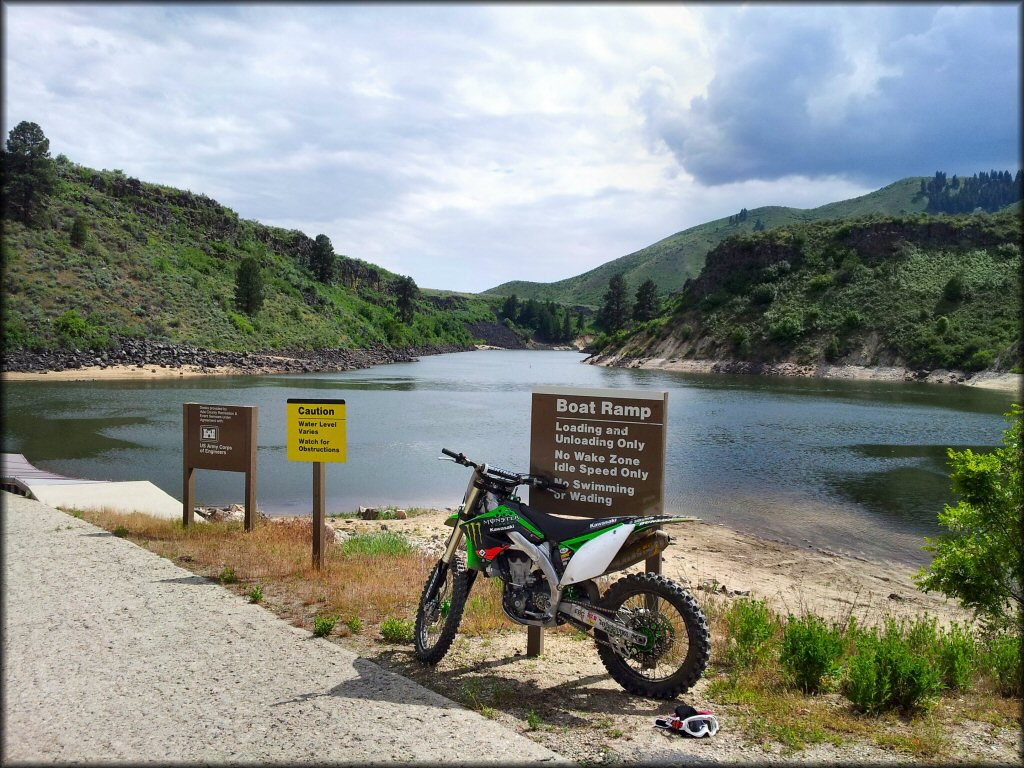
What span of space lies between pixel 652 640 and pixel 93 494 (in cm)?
1259

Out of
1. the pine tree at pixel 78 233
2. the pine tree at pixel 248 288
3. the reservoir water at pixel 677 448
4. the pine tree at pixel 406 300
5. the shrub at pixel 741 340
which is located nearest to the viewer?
the reservoir water at pixel 677 448

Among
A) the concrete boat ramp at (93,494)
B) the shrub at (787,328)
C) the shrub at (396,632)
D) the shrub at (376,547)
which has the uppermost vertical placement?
the shrub at (787,328)

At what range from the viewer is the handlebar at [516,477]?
16.2 ft

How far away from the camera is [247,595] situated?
21.1 ft

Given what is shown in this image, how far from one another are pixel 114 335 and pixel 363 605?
6062 cm

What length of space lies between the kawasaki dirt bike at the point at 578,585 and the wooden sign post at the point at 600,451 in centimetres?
41

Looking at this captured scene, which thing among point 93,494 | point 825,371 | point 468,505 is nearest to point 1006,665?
point 468,505

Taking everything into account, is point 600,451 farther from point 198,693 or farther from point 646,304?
point 646,304

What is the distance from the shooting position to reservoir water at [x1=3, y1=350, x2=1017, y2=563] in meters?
16.7

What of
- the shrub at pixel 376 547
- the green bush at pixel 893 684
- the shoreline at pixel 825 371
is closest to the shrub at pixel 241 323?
the shoreline at pixel 825 371

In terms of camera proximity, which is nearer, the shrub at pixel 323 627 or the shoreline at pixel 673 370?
the shrub at pixel 323 627

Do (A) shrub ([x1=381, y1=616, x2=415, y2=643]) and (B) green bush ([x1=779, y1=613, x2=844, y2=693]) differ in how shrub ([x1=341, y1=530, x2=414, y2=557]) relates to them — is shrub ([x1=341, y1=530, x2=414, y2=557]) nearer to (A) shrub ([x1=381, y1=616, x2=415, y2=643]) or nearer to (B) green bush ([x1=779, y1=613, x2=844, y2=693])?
(A) shrub ([x1=381, y1=616, x2=415, y2=643])

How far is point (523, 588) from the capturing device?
4691 mm

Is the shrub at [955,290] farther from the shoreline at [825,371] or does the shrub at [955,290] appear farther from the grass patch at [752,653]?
the grass patch at [752,653]
